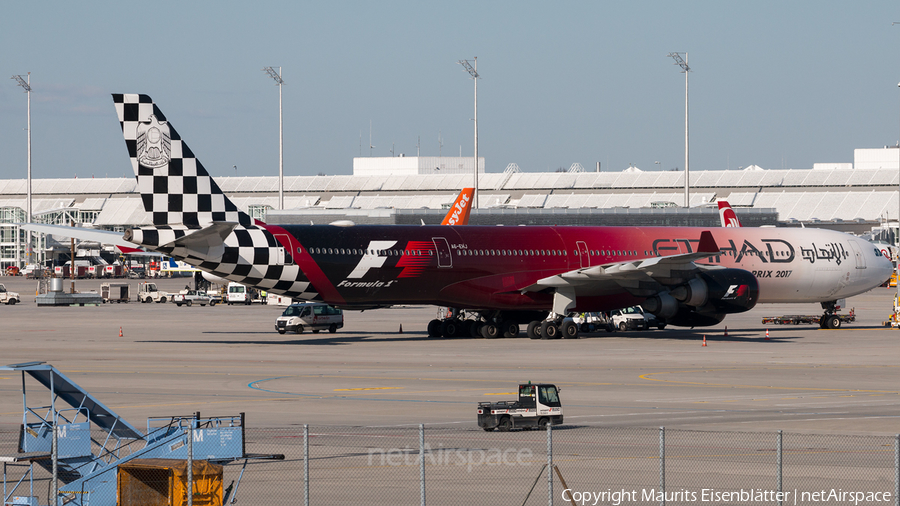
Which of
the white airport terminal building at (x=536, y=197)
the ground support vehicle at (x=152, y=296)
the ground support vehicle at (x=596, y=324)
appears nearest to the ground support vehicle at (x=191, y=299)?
the ground support vehicle at (x=152, y=296)

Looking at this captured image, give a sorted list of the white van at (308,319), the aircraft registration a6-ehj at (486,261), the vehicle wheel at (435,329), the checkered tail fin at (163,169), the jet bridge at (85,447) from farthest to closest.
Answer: the white van at (308,319), the vehicle wheel at (435,329), the aircraft registration a6-ehj at (486,261), the checkered tail fin at (163,169), the jet bridge at (85,447)

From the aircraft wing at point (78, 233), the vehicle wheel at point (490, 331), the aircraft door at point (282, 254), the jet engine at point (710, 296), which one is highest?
the aircraft wing at point (78, 233)

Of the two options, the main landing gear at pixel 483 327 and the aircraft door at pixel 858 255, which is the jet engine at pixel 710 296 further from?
the aircraft door at pixel 858 255

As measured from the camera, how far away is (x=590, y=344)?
150 ft

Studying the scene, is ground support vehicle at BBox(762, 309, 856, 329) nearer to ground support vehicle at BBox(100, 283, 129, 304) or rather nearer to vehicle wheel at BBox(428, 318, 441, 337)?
vehicle wheel at BBox(428, 318, 441, 337)

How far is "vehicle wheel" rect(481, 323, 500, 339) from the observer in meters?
49.9

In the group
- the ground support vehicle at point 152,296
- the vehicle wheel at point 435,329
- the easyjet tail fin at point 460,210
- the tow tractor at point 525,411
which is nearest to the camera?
the tow tractor at point 525,411

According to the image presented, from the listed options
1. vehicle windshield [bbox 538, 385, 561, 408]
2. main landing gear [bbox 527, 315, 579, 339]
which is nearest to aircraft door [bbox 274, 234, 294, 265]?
main landing gear [bbox 527, 315, 579, 339]

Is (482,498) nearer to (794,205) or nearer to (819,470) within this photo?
(819,470)

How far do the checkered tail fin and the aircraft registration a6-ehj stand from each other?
4 centimetres

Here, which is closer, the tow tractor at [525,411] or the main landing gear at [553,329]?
the tow tractor at [525,411]

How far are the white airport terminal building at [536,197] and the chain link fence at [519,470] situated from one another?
320 feet

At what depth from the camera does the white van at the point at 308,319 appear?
176 feet

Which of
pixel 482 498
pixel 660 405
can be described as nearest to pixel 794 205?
pixel 660 405
